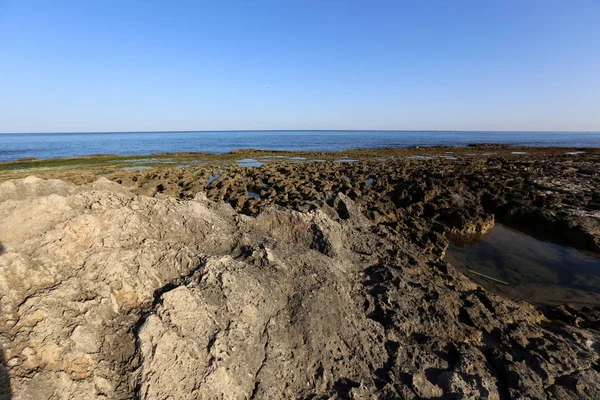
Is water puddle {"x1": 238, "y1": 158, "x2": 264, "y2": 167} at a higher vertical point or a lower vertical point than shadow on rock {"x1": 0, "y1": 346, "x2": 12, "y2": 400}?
lower

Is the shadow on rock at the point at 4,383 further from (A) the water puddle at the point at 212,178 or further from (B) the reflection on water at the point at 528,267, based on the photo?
(A) the water puddle at the point at 212,178

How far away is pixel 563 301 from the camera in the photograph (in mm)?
8312

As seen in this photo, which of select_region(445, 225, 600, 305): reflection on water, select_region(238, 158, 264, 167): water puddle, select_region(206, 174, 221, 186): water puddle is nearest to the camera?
select_region(445, 225, 600, 305): reflection on water

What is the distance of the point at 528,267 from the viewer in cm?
1030

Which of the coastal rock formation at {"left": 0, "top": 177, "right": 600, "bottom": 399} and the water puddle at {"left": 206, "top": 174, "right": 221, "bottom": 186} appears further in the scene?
the water puddle at {"left": 206, "top": 174, "right": 221, "bottom": 186}

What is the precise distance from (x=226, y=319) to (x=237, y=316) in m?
0.17

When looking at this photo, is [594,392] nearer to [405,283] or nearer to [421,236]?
[405,283]

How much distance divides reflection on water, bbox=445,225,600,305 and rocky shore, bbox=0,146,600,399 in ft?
3.68

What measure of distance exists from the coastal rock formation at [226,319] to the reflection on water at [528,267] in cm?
248

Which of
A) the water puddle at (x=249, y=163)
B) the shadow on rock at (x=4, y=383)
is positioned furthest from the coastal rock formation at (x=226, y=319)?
the water puddle at (x=249, y=163)

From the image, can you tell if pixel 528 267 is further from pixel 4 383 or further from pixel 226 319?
pixel 4 383

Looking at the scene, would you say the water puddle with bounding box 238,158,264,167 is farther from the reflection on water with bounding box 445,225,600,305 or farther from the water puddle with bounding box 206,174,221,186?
the reflection on water with bounding box 445,225,600,305

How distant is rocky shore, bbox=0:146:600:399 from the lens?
134 inches

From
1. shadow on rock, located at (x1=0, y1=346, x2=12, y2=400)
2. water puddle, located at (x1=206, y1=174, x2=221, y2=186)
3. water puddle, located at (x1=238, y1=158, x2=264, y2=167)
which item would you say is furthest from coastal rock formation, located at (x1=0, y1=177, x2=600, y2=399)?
water puddle, located at (x1=238, y1=158, x2=264, y2=167)
